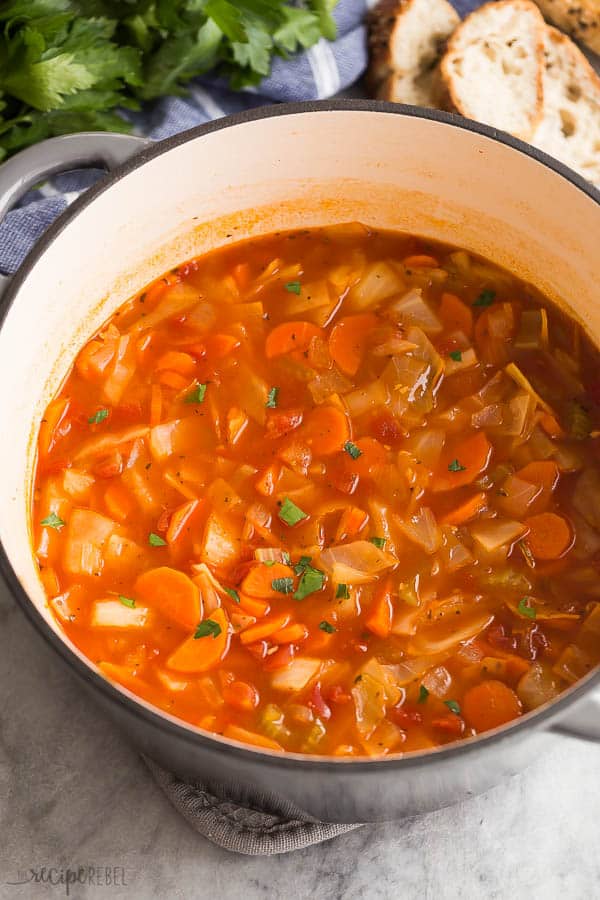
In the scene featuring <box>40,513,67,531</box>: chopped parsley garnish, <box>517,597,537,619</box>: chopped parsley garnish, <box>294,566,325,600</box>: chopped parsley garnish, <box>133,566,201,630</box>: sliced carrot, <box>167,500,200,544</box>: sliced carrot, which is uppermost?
<box>517,597,537,619</box>: chopped parsley garnish

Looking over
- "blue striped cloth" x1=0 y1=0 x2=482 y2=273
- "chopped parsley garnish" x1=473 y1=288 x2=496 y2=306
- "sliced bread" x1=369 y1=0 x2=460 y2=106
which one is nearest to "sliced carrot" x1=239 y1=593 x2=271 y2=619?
"chopped parsley garnish" x1=473 y1=288 x2=496 y2=306

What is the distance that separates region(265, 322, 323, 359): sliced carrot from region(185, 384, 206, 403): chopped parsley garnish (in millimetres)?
228

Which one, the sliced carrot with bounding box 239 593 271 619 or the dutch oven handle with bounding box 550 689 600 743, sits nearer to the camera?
the dutch oven handle with bounding box 550 689 600 743

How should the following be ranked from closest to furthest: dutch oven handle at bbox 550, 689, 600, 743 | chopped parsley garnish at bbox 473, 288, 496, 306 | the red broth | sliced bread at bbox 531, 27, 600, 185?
dutch oven handle at bbox 550, 689, 600, 743
the red broth
chopped parsley garnish at bbox 473, 288, 496, 306
sliced bread at bbox 531, 27, 600, 185

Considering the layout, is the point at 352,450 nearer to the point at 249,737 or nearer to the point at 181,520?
the point at 181,520

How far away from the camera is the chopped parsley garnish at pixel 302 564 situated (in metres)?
2.71

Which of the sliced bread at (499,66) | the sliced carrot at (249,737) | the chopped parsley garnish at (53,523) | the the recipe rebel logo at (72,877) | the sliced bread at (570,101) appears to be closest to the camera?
the sliced carrot at (249,737)

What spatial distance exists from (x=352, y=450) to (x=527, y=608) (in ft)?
2.12

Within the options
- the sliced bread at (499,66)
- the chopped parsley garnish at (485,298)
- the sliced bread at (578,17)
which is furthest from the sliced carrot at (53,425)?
the sliced bread at (578,17)

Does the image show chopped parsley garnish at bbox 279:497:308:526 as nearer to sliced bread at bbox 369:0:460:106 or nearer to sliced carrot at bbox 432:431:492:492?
sliced carrot at bbox 432:431:492:492

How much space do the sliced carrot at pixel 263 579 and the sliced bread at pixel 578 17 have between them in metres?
2.65

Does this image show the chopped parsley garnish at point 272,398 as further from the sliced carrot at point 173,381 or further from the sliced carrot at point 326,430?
the sliced carrot at point 173,381

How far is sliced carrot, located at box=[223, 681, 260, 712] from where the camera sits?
8.36ft

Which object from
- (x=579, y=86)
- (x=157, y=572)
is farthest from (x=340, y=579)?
(x=579, y=86)
